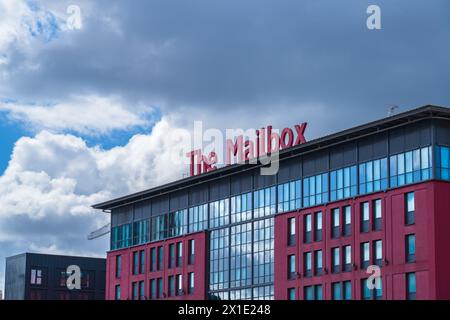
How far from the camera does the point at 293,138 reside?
309 ft

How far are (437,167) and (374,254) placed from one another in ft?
33.3

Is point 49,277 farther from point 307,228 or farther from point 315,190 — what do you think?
point 315,190

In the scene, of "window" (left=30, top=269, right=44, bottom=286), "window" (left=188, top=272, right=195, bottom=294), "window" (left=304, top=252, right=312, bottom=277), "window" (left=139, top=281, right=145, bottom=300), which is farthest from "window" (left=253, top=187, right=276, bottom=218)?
Answer: "window" (left=30, top=269, right=44, bottom=286)

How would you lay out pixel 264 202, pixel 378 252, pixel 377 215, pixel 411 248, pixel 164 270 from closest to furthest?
1. pixel 411 248
2. pixel 378 252
3. pixel 377 215
4. pixel 264 202
5. pixel 164 270

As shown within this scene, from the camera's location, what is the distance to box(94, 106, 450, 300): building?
3157 inches

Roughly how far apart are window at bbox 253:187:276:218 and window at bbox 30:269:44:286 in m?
71.8

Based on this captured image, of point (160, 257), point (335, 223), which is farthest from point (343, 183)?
point (160, 257)

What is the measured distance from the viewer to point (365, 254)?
85.5 m

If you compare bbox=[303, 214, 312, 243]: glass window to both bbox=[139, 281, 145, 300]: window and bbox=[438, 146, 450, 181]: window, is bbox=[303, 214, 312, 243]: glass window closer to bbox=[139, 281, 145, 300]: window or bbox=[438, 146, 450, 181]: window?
bbox=[438, 146, 450, 181]: window

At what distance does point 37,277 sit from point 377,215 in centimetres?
9142

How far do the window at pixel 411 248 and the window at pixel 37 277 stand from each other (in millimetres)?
94573
